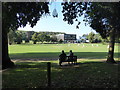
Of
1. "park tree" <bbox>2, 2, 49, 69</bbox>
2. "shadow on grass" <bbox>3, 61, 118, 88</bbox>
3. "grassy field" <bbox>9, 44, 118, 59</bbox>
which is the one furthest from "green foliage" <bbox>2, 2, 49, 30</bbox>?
"grassy field" <bbox>9, 44, 118, 59</bbox>

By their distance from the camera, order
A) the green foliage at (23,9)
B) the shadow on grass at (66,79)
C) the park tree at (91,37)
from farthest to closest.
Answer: the park tree at (91,37), the green foliage at (23,9), the shadow on grass at (66,79)

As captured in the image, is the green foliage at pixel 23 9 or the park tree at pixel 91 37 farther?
the park tree at pixel 91 37

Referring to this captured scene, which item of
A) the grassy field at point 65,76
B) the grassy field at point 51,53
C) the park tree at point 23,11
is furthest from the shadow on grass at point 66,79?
the grassy field at point 51,53

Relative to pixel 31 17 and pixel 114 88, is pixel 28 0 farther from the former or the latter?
pixel 114 88

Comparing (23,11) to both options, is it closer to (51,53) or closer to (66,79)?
(66,79)

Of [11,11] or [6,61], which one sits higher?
[11,11]

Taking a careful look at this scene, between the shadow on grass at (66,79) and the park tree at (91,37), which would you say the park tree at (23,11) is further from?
the park tree at (91,37)

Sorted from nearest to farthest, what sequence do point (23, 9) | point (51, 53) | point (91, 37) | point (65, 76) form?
point (23, 9)
point (65, 76)
point (51, 53)
point (91, 37)

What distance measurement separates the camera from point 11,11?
6.32 m

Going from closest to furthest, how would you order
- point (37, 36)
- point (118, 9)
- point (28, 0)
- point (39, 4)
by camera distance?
point (28, 0) → point (39, 4) → point (118, 9) → point (37, 36)

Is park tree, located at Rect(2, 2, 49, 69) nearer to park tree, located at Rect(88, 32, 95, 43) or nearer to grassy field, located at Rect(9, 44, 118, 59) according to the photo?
grassy field, located at Rect(9, 44, 118, 59)

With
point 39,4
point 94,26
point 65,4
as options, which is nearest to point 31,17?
point 39,4

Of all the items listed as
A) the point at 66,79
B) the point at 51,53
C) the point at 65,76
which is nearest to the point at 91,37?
the point at 51,53

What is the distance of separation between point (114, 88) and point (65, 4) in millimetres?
5101
